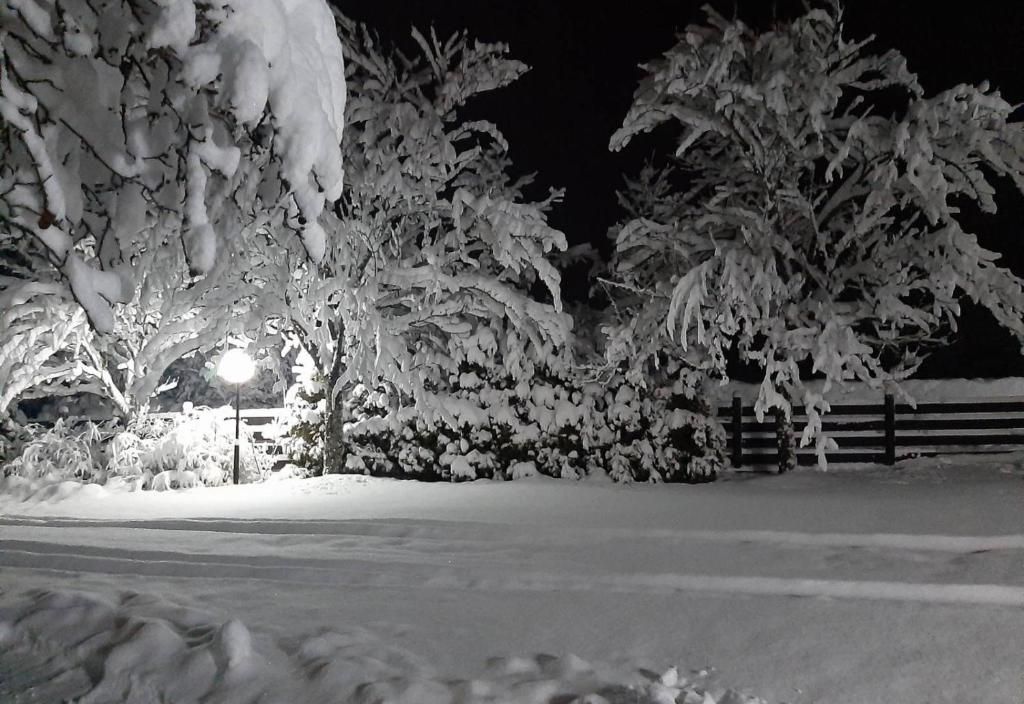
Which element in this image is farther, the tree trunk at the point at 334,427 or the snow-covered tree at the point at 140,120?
the tree trunk at the point at 334,427

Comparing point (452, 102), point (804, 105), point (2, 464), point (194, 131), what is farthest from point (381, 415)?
point (194, 131)

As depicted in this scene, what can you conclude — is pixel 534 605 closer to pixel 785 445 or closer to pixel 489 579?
pixel 489 579

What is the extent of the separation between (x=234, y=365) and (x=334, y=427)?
6.42 feet

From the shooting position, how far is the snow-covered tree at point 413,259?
39.4 feet

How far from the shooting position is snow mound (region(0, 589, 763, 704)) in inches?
153

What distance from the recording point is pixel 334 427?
518 inches

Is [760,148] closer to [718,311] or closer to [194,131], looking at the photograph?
[718,311]

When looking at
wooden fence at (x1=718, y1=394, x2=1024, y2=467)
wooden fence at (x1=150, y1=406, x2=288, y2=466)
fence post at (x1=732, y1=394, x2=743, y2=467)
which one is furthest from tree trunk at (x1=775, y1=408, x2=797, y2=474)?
wooden fence at (x1=150, y1=406, x2=288, y2=466)

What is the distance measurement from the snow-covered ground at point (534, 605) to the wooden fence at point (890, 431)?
4950 mm

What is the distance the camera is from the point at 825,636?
446 centimetres

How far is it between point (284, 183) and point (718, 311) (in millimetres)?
8709

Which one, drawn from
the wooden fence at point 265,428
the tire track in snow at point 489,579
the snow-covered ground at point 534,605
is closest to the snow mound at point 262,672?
the snow-covered ground at point 534,605

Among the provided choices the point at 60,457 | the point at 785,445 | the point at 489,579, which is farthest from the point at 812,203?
the point at 60,457

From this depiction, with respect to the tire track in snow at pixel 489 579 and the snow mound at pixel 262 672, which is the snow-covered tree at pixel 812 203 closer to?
the tire track in snow at pixel 489 579
